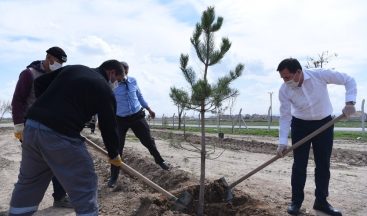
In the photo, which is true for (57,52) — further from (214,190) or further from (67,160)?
(214,190)

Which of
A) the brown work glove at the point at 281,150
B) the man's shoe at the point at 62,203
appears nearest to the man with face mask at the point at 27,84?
the man's shoe at the point at 62,203

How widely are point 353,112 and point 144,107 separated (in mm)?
3124

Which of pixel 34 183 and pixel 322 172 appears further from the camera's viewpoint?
pixel 322 172

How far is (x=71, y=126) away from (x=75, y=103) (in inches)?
7.3

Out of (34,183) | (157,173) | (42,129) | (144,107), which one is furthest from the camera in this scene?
(157,173)

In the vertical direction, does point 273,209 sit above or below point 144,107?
below

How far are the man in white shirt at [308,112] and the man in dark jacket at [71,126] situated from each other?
85.5 inches

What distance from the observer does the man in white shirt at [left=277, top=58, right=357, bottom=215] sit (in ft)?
16.2

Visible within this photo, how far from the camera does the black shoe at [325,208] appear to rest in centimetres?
501

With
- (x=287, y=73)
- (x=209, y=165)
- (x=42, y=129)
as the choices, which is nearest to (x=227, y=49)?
(x=287, y=73)

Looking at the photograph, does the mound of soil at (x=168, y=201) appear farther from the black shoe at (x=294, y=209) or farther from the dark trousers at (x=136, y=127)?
the dark trousers at (x=136, y=127)

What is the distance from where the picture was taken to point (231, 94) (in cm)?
520

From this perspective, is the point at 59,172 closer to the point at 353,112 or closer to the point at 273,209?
the point at 273,209

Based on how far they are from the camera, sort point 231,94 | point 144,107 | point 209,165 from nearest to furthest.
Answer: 1. point 231,94
2. point 144,107
3. point 209,165
